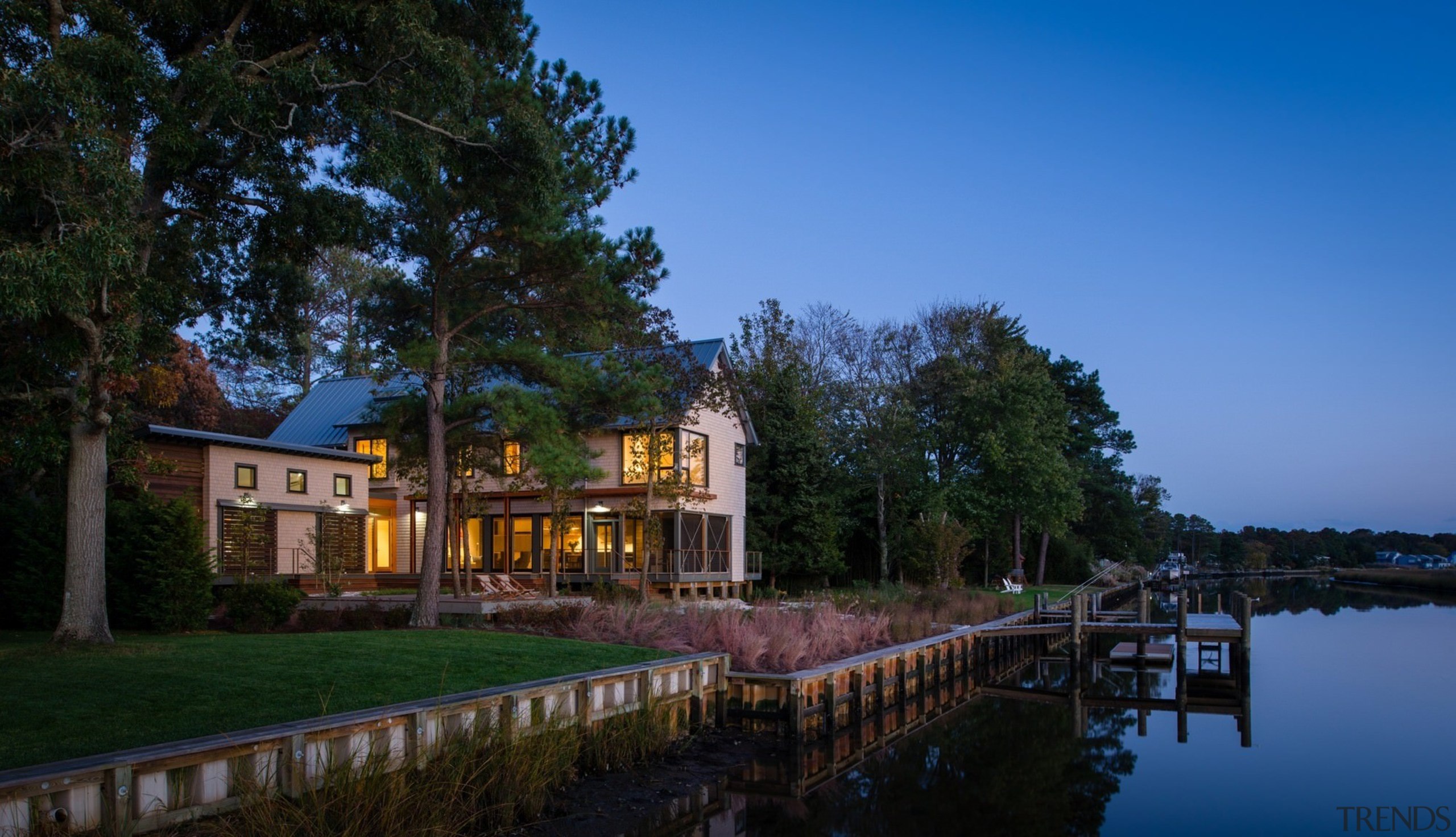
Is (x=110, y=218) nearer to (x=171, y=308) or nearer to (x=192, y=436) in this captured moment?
(x=171, y=308)

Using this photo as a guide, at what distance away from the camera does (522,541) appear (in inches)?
1421

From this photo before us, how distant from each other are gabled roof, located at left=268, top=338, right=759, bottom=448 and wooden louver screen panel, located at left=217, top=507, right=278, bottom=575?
268 inches

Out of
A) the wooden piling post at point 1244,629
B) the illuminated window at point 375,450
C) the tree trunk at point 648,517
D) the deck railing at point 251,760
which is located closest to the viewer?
the deck railing at point 251,760

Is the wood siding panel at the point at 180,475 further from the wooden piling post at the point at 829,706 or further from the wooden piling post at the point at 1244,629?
the wooden piling post at the point at 1244,629

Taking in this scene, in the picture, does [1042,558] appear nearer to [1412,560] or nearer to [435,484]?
[435,484]

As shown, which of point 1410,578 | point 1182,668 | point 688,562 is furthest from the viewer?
point 1410,578

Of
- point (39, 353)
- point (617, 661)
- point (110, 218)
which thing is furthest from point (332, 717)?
point (39, 353)

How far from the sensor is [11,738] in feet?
28.9

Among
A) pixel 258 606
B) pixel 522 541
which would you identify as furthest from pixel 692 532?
pixel 258 606

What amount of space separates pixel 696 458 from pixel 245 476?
45.0ft

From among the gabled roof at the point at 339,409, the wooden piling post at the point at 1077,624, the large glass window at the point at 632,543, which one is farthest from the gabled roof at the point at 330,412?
the wooden piling post at the point at 1077,624

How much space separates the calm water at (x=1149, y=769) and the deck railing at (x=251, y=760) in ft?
8.04

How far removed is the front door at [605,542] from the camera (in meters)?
34.3

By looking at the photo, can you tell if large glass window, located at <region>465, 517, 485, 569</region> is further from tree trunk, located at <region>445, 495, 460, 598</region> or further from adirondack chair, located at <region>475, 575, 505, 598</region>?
adirondack chair, located at <region>475, 575, 505, 598</region>
